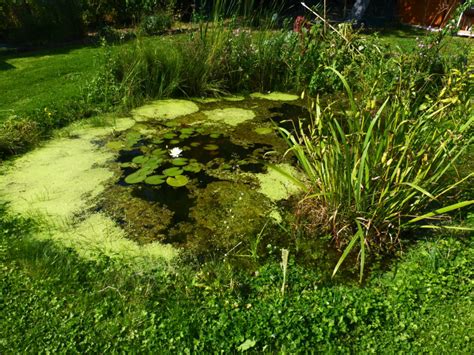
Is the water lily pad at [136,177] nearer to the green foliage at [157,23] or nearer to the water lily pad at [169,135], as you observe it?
the water lily pad at [169,135]

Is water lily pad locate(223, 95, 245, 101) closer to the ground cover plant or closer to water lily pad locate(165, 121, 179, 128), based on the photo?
water lily pad locate(165, 121, 179, 128)

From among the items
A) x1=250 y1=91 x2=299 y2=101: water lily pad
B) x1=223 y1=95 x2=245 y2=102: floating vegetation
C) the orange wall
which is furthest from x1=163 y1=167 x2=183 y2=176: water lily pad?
the orange wall

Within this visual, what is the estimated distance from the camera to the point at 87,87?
4305 millimetres

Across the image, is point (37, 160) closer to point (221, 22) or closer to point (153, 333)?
point (153, 333)

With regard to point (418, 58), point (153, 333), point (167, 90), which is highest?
point (418, 58)

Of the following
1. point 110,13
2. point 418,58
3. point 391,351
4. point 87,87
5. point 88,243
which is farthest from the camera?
point 110,13

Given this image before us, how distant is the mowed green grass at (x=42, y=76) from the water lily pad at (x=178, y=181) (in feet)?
6.29

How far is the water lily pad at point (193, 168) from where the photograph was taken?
120 inches

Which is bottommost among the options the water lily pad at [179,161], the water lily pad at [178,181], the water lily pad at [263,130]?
the water lily pad at [178,181]

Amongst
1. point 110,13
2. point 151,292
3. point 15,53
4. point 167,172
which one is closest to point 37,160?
point 167,172

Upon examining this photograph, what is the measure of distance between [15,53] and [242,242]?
6.04m

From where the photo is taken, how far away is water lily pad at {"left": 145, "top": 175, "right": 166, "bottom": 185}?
9.34 ft

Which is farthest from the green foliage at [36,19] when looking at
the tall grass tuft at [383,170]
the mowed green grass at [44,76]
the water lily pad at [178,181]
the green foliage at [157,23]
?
the tall grass tuft at [383,170]

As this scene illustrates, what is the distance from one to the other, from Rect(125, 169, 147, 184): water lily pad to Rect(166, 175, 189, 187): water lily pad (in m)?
0.19
